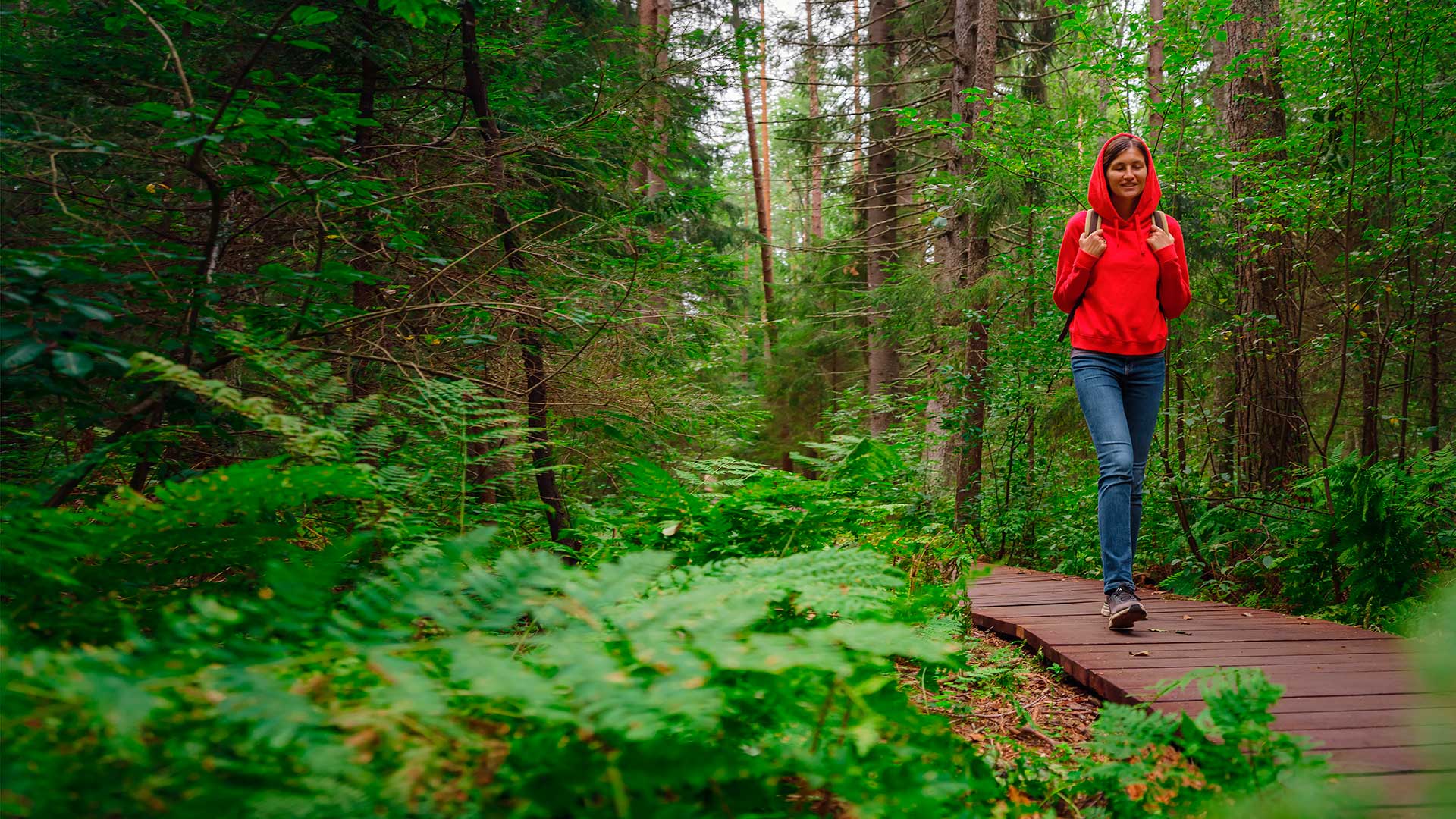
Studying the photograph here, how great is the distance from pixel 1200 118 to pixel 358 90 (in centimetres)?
616

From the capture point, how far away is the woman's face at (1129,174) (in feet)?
12.7

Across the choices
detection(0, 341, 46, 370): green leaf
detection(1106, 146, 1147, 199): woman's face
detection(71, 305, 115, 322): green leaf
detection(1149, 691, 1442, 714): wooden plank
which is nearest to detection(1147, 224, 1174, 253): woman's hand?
detection(1106, 146, 1147, 199): woman's face

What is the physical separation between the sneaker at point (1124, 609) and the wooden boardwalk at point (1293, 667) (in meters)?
0.07

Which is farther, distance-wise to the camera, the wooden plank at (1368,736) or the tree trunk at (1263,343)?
the tree trunk at (1263,343)

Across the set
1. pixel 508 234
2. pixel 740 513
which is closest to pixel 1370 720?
pixel 740 513

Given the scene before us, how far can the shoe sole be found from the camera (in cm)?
368

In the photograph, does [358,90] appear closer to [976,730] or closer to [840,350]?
[976,730]

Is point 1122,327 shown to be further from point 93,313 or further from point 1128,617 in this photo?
point 93,313

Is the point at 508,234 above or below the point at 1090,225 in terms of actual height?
above

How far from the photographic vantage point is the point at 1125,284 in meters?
3.84

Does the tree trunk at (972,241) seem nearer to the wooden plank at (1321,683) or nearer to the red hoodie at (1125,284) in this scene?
Result: the red hoodie at (1125,284)

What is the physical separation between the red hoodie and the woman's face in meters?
0.05

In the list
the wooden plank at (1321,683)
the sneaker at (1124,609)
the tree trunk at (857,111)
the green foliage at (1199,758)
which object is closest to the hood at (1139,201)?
the sneaker at (1124,609)

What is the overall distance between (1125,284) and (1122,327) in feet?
0.75
